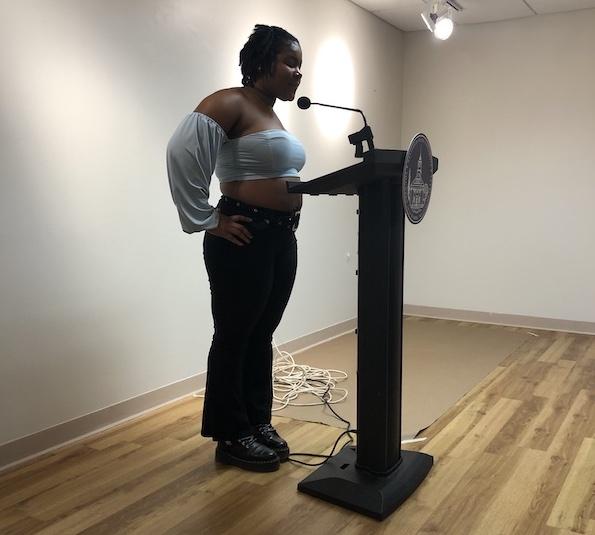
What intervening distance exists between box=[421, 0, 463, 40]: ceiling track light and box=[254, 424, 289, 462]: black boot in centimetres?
268

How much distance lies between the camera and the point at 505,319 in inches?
169

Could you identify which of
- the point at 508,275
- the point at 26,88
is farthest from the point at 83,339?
the point at 508,275

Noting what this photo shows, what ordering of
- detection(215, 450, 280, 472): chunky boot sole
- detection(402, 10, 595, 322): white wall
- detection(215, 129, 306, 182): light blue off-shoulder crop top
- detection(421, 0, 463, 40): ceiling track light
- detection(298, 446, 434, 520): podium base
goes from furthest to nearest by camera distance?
detection(402, 10, 595, 322): white wall < detection(421, 0, 463, 40): ceiling track light < detection(215, 450, 280, 472): chunky boot sole < detection(215, 129, 306, 182): light blue off-shoulder crop top < detection(298, 446, 434, 520): podium base

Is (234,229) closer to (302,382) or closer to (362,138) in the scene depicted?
(362,138)

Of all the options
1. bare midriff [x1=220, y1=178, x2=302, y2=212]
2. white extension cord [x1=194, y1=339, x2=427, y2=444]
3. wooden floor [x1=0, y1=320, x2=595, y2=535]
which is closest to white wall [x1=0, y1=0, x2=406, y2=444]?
wooden floor [x1=0, y1=320, x2=595, y2=535]

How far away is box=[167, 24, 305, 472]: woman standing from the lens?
1.72 m

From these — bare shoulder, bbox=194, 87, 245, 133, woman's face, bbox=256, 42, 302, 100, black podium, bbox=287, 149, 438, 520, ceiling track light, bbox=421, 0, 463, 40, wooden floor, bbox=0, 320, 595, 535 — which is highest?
ceiling track light, bbox=421, 0, 463, 40

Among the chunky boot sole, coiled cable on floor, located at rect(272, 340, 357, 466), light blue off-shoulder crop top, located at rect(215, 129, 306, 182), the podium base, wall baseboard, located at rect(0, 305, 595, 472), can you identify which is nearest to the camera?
the podium base

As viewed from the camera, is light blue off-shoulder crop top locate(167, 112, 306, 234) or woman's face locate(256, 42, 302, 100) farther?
woman's face locate(256, 42, 302, 100)

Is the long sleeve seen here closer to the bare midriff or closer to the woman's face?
the bare midriff

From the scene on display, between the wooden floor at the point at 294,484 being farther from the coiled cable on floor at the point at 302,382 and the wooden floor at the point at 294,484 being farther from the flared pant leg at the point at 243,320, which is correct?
the coiled cable on floor at the point at 302,382

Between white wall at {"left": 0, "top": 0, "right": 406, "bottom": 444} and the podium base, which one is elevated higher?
white wall at {"left": 0, "top": 0, "right": 406, "bottom": 444}

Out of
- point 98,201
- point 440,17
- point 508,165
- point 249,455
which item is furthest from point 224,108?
A: point 508,165

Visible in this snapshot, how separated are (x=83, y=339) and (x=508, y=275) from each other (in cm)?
305
